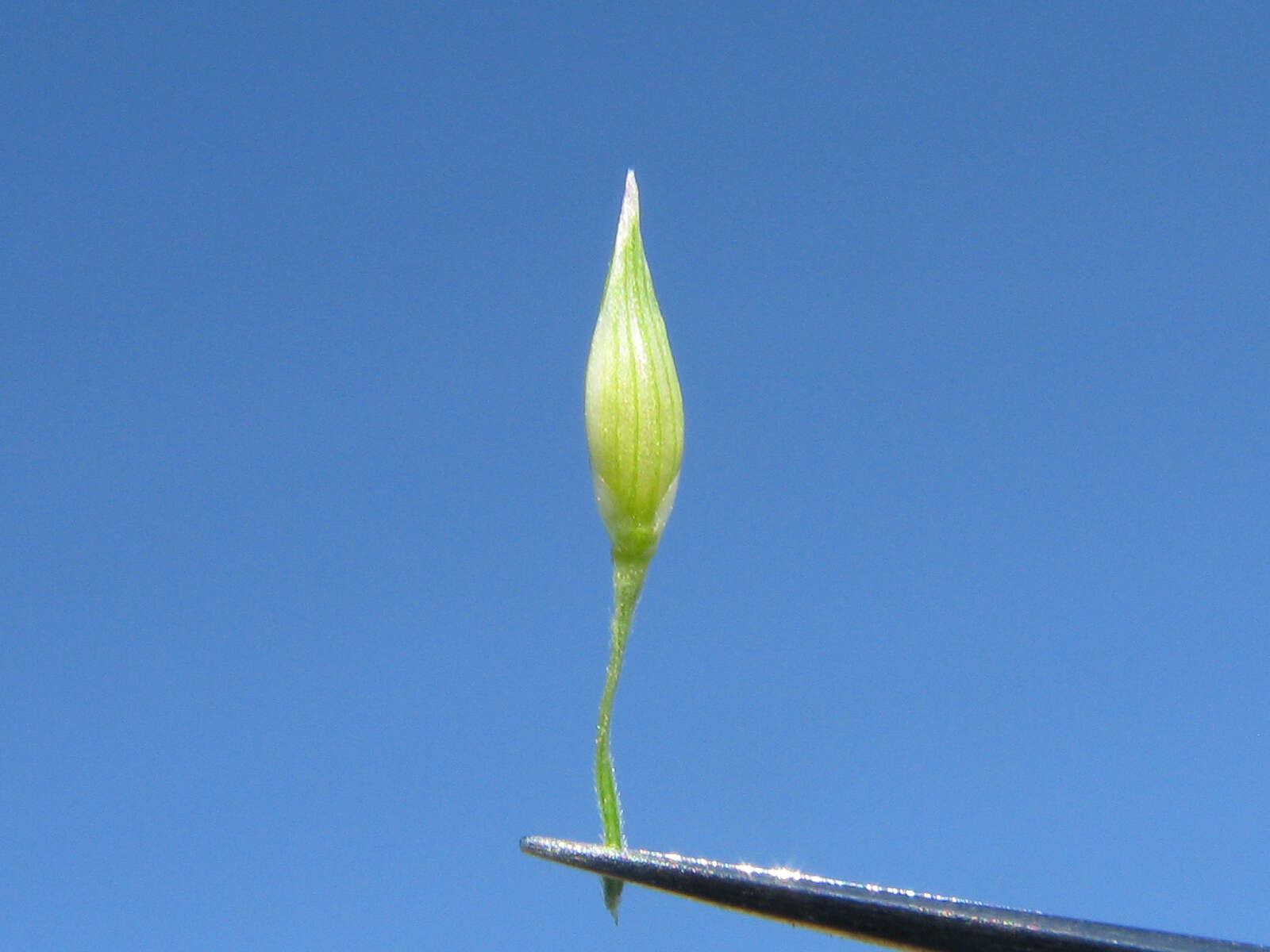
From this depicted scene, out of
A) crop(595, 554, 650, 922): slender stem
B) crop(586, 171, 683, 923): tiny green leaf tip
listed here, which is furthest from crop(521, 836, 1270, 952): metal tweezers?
crop(586, 171, 683, 923): tiny green leaf tip

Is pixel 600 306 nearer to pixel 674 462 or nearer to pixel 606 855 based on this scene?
pixel 674 462

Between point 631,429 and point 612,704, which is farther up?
point 631,429

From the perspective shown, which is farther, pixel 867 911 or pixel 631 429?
pixel 631 429

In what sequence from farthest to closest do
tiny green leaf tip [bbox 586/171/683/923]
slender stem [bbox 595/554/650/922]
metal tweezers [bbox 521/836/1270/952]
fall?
tiny green leaf tip [bbox 586/171/683/923], slender stem [bbox 595/554/650/922], metal tweezers [bbox 521/836/1270/952]

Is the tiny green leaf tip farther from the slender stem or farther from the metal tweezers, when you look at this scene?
the metal tweezers

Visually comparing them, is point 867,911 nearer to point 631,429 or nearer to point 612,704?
point 612,704

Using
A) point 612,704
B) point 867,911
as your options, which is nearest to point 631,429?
point 612,704
